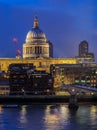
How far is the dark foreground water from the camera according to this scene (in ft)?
190

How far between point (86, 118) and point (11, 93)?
34467 mm

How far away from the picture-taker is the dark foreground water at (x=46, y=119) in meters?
58.0

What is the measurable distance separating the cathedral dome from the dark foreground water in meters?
94.2

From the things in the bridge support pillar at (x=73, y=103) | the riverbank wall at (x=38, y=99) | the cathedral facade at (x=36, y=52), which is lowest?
the bridge support pillar at (x=73, y=103)

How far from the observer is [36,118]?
6481 cm

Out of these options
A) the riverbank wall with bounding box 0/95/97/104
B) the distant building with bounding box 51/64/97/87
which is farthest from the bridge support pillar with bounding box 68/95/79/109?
the distant building with bounding box 51/64/97/87

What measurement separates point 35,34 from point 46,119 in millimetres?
108738

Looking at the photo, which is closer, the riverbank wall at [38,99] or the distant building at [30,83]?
the riverbank wall at [38,99]

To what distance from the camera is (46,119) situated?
210 feet

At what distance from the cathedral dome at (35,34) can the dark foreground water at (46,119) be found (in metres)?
94.2

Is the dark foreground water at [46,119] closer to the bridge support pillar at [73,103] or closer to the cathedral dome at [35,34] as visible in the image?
the bridge support pillar at [73,103]

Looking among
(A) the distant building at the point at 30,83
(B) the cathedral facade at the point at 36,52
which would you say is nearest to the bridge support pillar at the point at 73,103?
(A) the distant building at the point at 30,83

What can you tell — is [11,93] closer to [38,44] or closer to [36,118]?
[36,118]

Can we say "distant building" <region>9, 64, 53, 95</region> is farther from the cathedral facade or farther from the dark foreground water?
the cathedral facade
